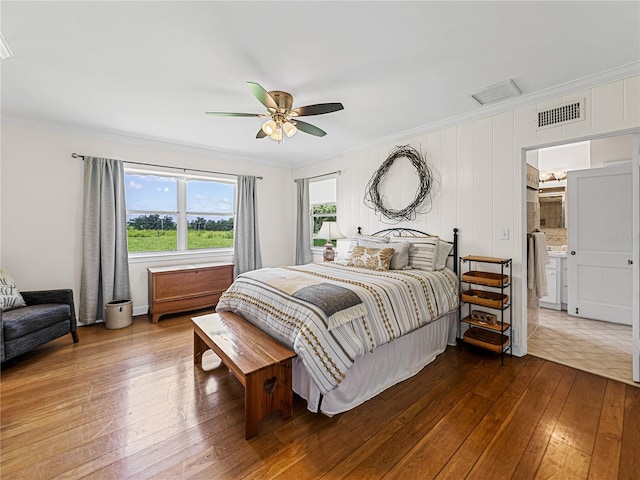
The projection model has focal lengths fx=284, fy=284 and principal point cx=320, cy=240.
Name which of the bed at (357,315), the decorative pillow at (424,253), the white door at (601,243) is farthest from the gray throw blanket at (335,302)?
the white door at (601,243)

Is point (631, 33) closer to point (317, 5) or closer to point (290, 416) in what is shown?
point (317, 5)

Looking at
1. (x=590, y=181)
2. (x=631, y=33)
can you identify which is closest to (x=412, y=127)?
(x=631, y=33)

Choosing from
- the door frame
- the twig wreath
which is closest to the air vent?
the door frame

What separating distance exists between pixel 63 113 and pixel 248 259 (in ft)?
9.88

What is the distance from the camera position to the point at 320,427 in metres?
1.88

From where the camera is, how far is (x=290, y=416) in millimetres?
1970

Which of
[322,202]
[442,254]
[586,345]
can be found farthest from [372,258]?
[586,345]

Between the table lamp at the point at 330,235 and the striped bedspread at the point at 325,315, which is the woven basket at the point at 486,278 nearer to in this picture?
the striped bedspread at the point at 325,315

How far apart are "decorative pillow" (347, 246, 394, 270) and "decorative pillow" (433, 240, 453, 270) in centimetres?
53

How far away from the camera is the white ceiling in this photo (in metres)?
1.70

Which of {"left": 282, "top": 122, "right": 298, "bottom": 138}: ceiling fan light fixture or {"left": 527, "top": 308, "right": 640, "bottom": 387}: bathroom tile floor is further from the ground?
{"left": 282, "top": 122, "right": 298, "bottom": 138}: ceiling fan light fixture

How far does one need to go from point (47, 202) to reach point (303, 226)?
11.7 feet

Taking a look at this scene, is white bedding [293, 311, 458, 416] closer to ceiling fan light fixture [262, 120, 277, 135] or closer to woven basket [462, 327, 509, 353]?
woven basket [462, 327, 509, 353]

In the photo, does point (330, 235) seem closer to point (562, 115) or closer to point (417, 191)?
point (417, 191)
